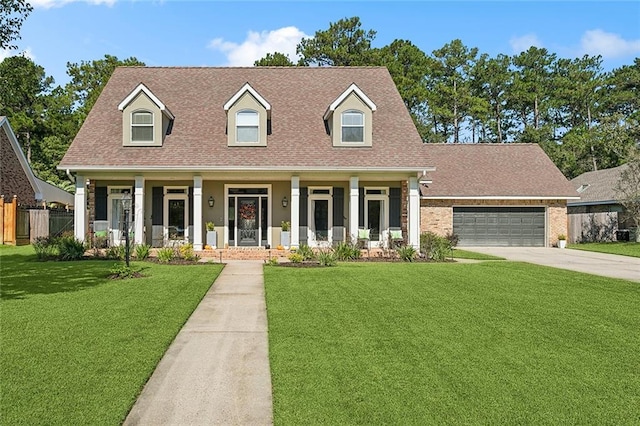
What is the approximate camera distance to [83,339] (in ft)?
19.8

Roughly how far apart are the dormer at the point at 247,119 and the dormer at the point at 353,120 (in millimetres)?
2720

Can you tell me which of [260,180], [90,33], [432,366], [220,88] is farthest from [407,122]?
[432,366]

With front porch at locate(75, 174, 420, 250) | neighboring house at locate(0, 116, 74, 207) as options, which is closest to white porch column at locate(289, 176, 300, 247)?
front porch at locate(75, 174, 420, 250)

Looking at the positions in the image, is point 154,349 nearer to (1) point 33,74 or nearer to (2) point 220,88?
(2) point 220,88

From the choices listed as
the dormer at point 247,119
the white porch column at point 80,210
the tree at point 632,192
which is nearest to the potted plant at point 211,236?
the dormer at point 247,119

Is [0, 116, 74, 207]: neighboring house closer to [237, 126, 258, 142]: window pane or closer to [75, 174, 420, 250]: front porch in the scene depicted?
[75, 174, 420, 250]: front porch

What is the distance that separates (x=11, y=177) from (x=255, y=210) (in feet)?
49.1

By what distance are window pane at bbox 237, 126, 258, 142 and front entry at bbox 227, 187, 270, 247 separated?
2020 millimetres

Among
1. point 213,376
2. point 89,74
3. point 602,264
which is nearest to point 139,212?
point 213,376

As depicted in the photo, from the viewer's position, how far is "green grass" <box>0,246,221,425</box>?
162 inches

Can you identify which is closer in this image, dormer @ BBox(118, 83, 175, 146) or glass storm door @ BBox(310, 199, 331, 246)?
dormer @ BBox(118, 83, 175, 146)

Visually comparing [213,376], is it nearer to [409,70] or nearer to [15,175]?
[15,175]

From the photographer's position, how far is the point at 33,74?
40656 mm

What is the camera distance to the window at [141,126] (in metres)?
18.7
